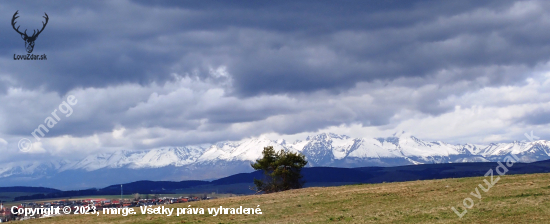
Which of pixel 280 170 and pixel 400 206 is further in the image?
pixel 280 170

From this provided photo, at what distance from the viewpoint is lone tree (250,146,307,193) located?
93.6 meters

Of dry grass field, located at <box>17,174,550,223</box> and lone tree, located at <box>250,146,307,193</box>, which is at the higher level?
lone tree, located at <box>250,146,307,193</box>

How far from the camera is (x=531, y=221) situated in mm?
35625

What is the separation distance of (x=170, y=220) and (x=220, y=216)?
5016mm

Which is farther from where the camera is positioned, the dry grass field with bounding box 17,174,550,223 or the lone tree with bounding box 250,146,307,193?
the lone tree with bounding box 250,146,307,193

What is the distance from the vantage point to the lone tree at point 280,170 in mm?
93625

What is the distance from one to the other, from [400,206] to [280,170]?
47398 mm

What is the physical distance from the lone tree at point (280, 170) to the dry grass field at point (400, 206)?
104ft

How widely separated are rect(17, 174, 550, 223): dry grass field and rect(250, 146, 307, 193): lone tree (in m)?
Result: 31.8

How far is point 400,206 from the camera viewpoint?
47.0 m

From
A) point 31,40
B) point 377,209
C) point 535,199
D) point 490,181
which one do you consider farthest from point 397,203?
point 31,40

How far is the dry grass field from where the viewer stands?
39906 millimetres

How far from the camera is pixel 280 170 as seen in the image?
93000 mm

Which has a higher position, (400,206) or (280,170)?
(280,170)
